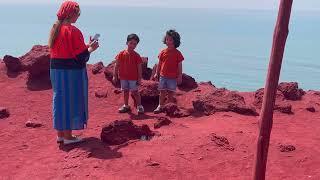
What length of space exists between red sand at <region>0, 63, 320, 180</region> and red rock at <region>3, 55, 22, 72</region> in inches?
130

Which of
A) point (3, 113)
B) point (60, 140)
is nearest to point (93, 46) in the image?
point (60, 140)

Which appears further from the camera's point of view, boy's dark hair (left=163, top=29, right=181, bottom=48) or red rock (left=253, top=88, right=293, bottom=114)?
red rock (left=253, top=88, right=293, bottom=114)

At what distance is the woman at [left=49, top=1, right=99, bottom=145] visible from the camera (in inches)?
278

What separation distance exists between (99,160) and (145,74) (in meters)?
5.48

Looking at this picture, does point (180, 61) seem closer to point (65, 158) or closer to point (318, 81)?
point (65, 158)

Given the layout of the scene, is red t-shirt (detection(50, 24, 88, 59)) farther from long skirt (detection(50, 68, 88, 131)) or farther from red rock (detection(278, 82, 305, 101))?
red rock (detection(278, 82, 305, 101))

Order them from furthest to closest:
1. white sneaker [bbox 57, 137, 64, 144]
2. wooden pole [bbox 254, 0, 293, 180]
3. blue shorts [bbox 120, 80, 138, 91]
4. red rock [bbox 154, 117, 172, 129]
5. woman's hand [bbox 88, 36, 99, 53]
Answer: blue shorts [bbox 120, 80, 138, 91] < red rock [bbox 154, 117, 172, 129] < white sneaker [bbox 57, 137, 64, 144] < woman's hand [bbox 88, 36, 99, 53] < wooden pole [bbox 254, 0, 293, 180]

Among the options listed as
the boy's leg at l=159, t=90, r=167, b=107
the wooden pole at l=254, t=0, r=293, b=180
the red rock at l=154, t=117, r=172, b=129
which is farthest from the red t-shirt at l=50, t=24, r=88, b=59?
the wooden pole at l=254, t=0, r=293, b=180

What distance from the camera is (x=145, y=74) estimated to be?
1202cm

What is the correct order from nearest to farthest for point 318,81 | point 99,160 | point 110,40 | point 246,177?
point 246,177 < point 99,160 < point 318,81 < point 110,40

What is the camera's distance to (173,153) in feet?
22.2

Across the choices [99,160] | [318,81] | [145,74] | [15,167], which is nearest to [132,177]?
[99,160]

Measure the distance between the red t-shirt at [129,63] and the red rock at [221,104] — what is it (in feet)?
3.93

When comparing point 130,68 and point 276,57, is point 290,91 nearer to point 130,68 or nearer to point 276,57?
point 130,68
